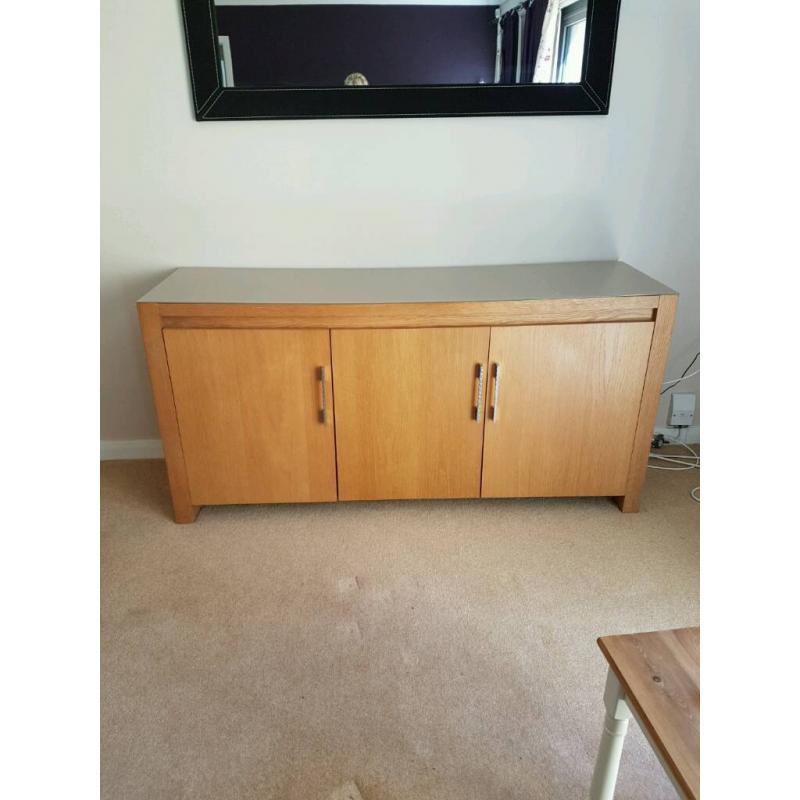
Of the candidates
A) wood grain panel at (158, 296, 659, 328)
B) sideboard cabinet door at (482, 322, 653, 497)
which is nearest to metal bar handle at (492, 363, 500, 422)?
sideboard cabinet door at (482, 322, 653, 497)

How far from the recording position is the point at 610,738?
104cm

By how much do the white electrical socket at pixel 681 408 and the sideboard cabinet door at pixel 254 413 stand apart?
1.38 metres

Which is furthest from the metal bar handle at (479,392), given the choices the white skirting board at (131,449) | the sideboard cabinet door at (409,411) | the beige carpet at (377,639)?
the white skirting board at (131,449)

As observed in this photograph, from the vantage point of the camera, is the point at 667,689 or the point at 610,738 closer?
the point at 667,689

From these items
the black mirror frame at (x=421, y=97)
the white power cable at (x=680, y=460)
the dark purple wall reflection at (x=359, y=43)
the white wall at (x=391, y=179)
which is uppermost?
the dark purple wall reflection at (x=359, y=43)

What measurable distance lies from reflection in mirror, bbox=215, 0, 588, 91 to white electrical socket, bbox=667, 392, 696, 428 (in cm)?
124

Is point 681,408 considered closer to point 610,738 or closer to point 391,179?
point 391,179

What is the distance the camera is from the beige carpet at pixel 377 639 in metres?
1.25

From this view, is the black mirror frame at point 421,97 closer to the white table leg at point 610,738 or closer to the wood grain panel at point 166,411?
the wood grain panel at point 166,411

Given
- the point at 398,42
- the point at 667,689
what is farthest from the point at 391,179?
the point at 667,689

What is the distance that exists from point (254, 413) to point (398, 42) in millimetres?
1218

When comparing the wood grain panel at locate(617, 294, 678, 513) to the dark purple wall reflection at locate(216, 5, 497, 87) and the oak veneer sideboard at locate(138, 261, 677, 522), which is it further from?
the dark purple wall reflection at locate(216, 5, 497, 87)

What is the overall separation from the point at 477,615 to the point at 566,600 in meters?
0.26

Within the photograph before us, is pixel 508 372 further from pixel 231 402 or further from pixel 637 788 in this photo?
pixel 637 788
